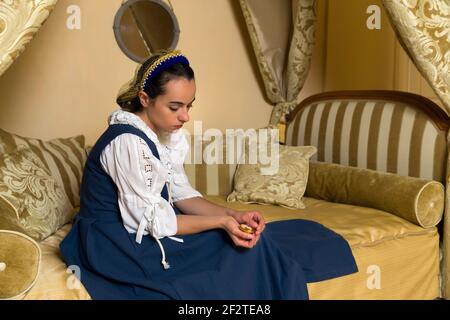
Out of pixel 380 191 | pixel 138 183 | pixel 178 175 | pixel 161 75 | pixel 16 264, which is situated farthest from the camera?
pixel 380 191

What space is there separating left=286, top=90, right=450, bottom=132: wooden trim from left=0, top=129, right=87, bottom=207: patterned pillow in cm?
149

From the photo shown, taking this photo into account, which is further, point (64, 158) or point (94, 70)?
point (94, 70)

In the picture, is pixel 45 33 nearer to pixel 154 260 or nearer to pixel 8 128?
pixel 8 128

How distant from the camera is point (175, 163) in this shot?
2.22 metres

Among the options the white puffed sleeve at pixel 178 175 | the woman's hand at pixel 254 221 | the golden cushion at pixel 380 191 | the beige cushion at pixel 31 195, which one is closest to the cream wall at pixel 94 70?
the beige cushion at pixel 31 195

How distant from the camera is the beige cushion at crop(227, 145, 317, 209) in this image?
9.78 ft

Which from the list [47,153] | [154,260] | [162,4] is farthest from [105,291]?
[162,4]

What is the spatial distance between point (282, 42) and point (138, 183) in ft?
7.16

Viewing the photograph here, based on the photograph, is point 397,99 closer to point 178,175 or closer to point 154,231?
point 178,175

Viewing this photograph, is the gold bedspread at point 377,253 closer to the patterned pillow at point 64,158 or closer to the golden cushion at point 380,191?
the golden cushion at point 380,191

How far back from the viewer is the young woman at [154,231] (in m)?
1.79

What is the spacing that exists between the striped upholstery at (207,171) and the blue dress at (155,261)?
1189mm

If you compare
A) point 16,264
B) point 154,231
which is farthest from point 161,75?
point 16,264

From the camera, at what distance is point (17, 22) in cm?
165
